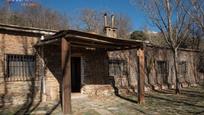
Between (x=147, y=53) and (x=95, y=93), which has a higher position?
(x=147, y=53)

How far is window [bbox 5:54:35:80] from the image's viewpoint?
41.8 ft

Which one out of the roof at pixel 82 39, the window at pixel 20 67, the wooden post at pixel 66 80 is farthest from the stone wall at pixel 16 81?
the wooden post at pixel 66 80

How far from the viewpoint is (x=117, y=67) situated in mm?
18094

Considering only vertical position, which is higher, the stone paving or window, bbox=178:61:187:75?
window, bbox=178:61:187:75

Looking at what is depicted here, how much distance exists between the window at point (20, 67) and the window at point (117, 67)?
220 inches

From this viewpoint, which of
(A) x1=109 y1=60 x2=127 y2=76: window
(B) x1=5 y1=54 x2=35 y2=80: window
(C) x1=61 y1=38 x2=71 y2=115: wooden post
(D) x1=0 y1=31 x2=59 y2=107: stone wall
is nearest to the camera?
(C) x1=61 y1=38 x2=71 y2=115: wooden post

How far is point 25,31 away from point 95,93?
5526 mm

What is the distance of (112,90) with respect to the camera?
17234 mm

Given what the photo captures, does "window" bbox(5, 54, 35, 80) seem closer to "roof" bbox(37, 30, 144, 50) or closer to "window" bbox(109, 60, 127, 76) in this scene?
"roof" bbox(37, 30, 144, 50)

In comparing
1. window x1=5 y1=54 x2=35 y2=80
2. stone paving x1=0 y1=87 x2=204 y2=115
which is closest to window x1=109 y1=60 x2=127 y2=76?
stone paving x1=0 y1=87 x2=204 y2=115

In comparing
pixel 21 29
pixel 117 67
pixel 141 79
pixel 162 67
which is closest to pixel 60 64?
pixel 21 29

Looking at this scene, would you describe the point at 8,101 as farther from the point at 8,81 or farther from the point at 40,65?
the point at 40,65

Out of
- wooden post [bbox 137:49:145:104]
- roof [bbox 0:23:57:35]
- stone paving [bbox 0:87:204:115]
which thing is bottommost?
stone paving [bbox 0:87:204:115]

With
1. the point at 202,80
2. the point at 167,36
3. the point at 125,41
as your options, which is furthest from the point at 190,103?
the point at 202,80
